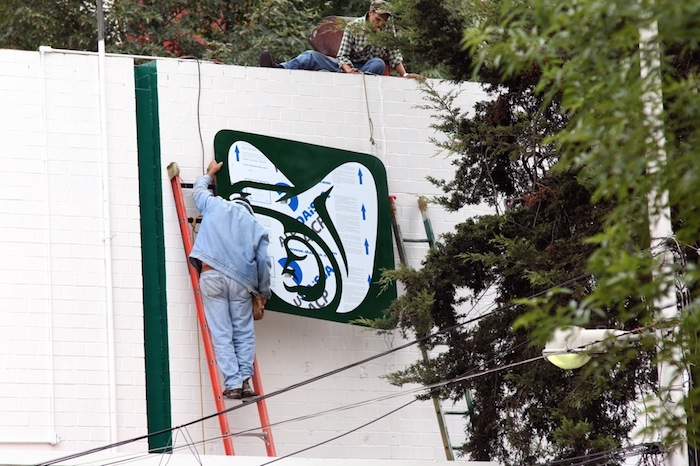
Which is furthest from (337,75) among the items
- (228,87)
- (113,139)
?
(113,139)

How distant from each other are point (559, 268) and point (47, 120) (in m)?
4.27

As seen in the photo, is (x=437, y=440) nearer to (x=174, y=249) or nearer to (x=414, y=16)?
(x=174, y=249)

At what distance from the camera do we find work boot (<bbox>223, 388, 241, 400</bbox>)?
1137 centimetres

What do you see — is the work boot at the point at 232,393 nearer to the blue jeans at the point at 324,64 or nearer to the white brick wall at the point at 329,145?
the white brick wall at the point at 329,145

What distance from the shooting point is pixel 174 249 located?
39.4ft

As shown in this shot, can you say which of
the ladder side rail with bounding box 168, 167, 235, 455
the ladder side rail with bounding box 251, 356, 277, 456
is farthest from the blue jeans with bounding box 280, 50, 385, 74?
the ladder side rail with bounding box 251, 356, 277, 456

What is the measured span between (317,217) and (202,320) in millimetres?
1504

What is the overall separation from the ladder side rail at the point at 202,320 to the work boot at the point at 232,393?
2.0 inches

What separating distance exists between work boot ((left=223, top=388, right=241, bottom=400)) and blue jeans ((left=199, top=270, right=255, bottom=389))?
0.24ft

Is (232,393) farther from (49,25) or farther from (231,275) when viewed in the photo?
(49,25)

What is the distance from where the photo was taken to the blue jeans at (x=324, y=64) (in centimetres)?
1327

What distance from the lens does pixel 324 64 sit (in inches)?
529

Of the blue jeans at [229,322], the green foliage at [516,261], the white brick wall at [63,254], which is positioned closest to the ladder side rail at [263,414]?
the blue jeans at [229,322]

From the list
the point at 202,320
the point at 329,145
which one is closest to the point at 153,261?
the point at 202,320
